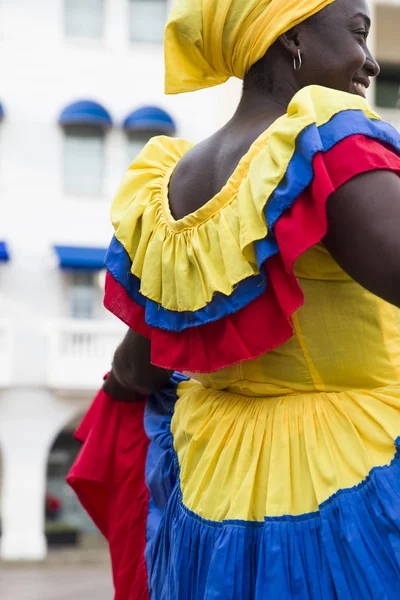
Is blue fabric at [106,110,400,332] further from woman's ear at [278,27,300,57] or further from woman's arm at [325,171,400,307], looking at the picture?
woman's ear at [278,27,300,57]

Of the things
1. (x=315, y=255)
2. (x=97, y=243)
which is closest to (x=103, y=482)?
(x=315, y=255)

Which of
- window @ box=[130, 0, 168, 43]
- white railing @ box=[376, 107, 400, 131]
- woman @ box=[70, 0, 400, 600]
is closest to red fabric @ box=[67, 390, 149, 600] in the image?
woman @ box=[70, 0, 400, 600]

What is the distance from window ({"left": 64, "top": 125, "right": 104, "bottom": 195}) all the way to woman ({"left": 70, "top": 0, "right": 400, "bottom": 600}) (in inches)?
518

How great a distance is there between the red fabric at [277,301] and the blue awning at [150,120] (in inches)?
511

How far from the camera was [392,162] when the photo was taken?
1.28m

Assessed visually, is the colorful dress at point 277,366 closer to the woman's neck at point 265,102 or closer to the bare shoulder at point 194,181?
the bare shoulder at point 194,181

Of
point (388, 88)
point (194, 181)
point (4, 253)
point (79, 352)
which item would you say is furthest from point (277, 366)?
point (388, 88)

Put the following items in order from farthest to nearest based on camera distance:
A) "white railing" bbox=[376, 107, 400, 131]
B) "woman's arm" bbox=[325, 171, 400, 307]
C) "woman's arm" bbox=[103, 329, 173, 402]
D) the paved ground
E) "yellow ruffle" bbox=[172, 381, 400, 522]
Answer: "white railing" bbox=[376, 107, 400, 131] → the paved ground → "woman's arm" bbox=[103, 329, 173, 402] → "yellow ruffle" bbox=[172, 381, 400, 522] → "woman's arm" bbox=[325, 171, 400, 307]

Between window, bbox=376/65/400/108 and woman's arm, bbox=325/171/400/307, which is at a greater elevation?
window, bbox=376/65/400/108

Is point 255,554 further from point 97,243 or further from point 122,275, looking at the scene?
point 97,243

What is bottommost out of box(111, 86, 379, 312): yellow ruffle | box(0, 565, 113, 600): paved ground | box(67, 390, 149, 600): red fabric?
box(0, 565, 113, 600): paved ground

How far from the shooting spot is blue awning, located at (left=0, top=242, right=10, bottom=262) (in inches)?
555

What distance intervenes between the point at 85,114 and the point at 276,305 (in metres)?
13.3

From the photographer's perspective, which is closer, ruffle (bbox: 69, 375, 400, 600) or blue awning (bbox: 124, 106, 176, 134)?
ruffle (bbox: 69, 375, 400, 600)
